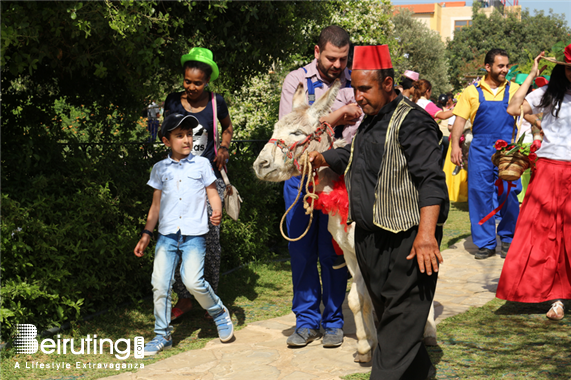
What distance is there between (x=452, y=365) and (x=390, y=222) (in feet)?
5.24

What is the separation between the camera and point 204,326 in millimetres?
5508

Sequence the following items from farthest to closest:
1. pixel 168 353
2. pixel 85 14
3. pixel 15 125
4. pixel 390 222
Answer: pixel 15 125
pixel 168 353
pixel 85 14
pixel 390 222

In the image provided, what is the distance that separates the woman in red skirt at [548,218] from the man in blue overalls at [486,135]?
237 cm

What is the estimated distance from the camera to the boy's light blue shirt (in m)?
4.75

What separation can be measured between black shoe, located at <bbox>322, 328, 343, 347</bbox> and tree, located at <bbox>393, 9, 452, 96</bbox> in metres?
39.6

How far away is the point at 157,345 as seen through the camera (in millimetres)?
4691

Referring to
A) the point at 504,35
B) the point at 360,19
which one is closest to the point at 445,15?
the point at 504,35

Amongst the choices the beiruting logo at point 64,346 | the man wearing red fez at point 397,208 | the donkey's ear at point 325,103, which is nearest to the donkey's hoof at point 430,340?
the man wearing red fez at point 397,208

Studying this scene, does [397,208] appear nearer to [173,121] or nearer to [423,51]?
[173,121]

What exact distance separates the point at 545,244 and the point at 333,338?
2358mm

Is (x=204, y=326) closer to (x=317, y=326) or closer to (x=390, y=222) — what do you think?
(x=317, y=326)

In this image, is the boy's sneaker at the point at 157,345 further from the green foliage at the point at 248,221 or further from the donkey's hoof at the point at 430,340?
the green foliage at the point at 248,221

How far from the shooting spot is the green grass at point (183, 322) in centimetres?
435

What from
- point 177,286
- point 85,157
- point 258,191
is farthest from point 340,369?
point 258,191
